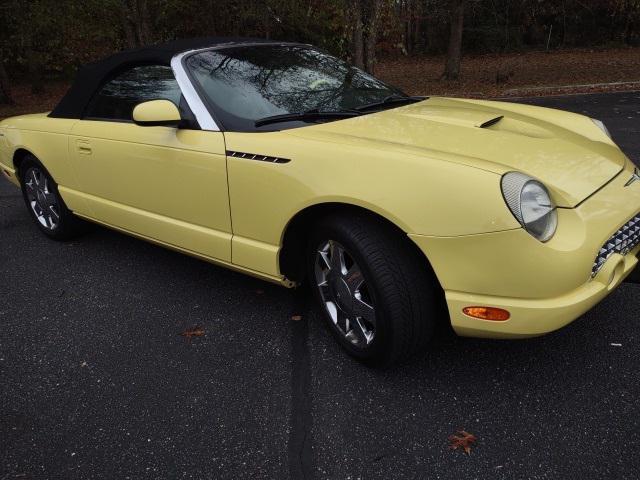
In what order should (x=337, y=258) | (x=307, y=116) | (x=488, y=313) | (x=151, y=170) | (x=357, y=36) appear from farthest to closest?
(x=357, y=36), (x=151, y=170), (x=307, y=116), (x=337, y=258), (x=488, y=313)

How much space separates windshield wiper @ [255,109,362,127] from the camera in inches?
108

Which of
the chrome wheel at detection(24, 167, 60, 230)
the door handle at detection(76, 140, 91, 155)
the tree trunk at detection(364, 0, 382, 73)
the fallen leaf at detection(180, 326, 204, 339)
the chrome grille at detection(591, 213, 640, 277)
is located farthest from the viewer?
the tree trunk at detection(364, 0, 382, 73)

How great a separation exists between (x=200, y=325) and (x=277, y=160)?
1.14 m

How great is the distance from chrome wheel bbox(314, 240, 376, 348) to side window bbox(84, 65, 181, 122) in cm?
126

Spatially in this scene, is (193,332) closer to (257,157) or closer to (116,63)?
(257,157)

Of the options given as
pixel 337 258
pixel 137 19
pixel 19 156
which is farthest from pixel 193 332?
pixel 137 19

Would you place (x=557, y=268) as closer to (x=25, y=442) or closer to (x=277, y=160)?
(x=277, y=160)

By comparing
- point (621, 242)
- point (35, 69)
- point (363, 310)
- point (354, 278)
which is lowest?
point (35, 69)

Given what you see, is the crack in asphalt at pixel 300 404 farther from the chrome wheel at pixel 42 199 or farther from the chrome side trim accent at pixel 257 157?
the chrome wheel at pixel 42 199

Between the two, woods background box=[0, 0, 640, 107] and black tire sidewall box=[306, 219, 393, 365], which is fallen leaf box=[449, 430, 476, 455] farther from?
woods background box=[0, 0, 640, 107]

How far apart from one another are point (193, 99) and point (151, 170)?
0.51 m

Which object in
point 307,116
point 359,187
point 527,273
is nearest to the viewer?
point 527,273

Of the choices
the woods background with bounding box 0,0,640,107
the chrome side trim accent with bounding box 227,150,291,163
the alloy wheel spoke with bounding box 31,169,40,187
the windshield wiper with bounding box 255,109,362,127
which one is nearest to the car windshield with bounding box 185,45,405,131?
the windshield wiper with bounding box 255,109,362,127

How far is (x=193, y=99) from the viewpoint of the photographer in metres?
2.88
